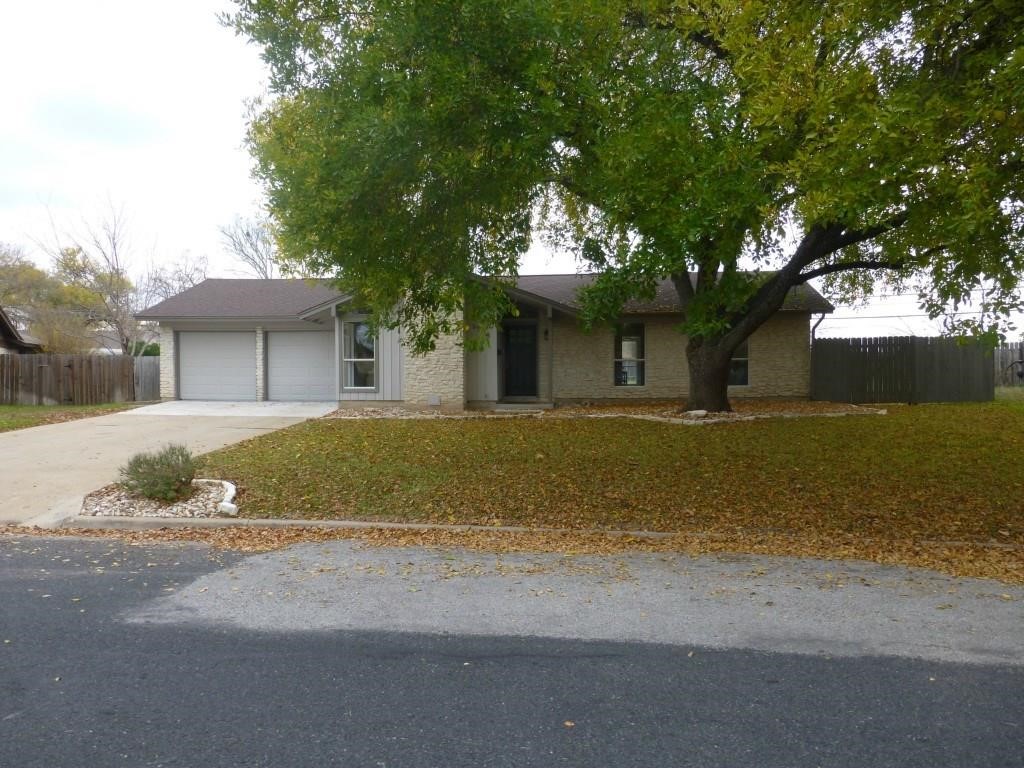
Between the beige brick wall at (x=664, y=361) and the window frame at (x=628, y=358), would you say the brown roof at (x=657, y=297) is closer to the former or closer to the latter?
the beige brick wall at (x=664, y=361)

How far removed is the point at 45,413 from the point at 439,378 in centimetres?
995

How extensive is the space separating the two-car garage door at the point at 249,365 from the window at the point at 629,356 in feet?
26.6

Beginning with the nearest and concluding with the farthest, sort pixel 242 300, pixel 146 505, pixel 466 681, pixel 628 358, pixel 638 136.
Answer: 1. pixel 466 681
2. pixel 638 136
3. pixel 146 505
4. pixel 628 358
5. pixel 242 300

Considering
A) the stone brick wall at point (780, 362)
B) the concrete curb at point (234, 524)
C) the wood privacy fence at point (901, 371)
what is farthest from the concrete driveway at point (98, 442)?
the wood privacy fence at point (901, 371)

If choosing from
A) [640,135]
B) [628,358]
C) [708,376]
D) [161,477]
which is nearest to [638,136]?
[640,135]

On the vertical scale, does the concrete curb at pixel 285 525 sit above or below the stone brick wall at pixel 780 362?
below

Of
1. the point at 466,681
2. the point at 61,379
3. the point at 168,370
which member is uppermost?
the point at 168,370

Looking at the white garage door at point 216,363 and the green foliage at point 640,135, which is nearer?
the green foliage at point 640,135

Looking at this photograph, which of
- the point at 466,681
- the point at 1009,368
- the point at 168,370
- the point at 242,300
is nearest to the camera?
the point at 466,681

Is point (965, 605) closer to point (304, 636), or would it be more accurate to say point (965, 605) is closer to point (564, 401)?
point (304, 636)

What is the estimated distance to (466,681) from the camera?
420 cm

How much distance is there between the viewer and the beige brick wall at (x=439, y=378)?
18.5 meters

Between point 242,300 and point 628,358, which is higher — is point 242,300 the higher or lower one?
the higher one

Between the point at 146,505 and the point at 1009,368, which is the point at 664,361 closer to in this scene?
the point at 1009,368
